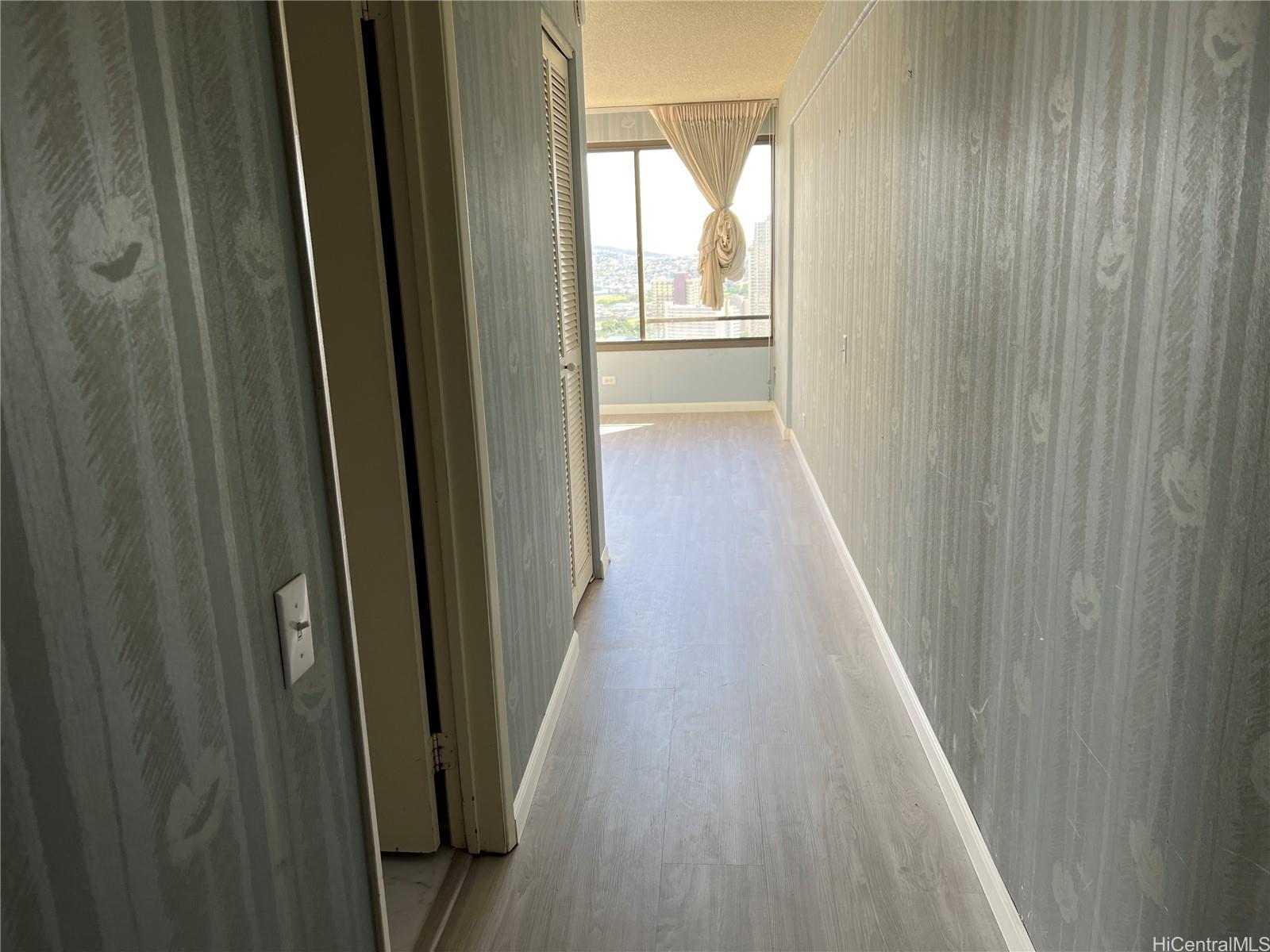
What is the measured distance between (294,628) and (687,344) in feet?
23.4

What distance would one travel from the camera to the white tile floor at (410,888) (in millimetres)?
1834

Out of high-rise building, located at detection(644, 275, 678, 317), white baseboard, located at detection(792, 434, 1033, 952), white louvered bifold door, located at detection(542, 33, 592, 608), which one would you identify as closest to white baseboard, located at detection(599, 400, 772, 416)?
high-rise building, located at detection(644, 275, 678, 317)

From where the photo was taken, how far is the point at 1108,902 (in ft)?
4.30

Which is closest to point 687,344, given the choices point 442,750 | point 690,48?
point 690,48

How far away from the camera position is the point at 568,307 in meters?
3.37

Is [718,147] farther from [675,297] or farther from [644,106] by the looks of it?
[675,297]

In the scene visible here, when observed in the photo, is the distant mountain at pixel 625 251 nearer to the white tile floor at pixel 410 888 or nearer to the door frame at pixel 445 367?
the door frame at pixel 445 367

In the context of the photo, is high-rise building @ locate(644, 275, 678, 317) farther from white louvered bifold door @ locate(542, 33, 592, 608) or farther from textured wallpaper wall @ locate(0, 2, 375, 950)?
textured wallpaper wall @ locate(0, 2, 375, 950)

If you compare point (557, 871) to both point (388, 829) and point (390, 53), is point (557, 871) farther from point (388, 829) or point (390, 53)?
point (390, 53)

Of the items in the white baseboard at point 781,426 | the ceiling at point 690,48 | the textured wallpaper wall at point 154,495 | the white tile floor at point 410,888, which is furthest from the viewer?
the white baseboard at point 781,426

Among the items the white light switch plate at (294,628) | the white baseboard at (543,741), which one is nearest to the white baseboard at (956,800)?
the white baseboard at (543,741)

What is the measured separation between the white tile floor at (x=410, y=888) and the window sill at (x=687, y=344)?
243 inches

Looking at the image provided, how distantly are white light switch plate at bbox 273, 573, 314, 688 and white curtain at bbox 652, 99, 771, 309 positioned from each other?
697cm

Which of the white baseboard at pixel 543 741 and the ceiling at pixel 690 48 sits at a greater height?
the ceiling at pixel 690 48
